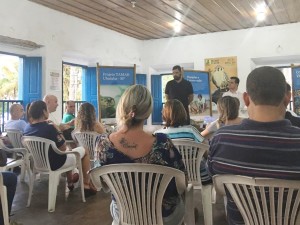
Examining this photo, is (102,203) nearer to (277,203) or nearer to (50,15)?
(277,203)

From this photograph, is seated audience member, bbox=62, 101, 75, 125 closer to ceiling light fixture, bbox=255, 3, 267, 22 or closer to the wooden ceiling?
the wooden ceiling

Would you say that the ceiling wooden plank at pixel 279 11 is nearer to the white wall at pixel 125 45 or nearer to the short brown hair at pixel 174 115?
the white wall at pixel 125 45

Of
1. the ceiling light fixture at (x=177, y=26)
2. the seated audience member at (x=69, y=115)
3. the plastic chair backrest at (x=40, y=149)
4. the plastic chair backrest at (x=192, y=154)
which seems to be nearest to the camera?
the plastic chair backrest at (x=192, y=154)

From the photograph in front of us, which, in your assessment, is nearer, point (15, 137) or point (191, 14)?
point (15, 137)

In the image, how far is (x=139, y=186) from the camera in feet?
5.05

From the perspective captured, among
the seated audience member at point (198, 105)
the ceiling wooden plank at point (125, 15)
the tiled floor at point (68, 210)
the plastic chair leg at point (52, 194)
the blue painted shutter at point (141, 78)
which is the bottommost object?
the tiled floor at point (68, 210)

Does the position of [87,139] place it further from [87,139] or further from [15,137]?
[15,137]

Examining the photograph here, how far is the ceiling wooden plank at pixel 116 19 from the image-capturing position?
5.09 metres

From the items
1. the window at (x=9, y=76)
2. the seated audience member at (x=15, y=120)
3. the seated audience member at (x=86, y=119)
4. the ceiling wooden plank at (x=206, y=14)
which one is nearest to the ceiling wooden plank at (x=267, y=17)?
the ceiling wooden plank at (x=206, y=14)

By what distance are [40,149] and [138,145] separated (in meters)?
1.86

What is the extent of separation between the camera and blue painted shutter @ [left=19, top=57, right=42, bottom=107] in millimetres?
5211

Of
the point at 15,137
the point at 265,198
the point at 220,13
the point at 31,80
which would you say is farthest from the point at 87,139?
the point at 220,13

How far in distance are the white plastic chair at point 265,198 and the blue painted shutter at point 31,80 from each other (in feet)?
15.1

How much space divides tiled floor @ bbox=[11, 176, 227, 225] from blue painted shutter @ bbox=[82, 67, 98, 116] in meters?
3.15
